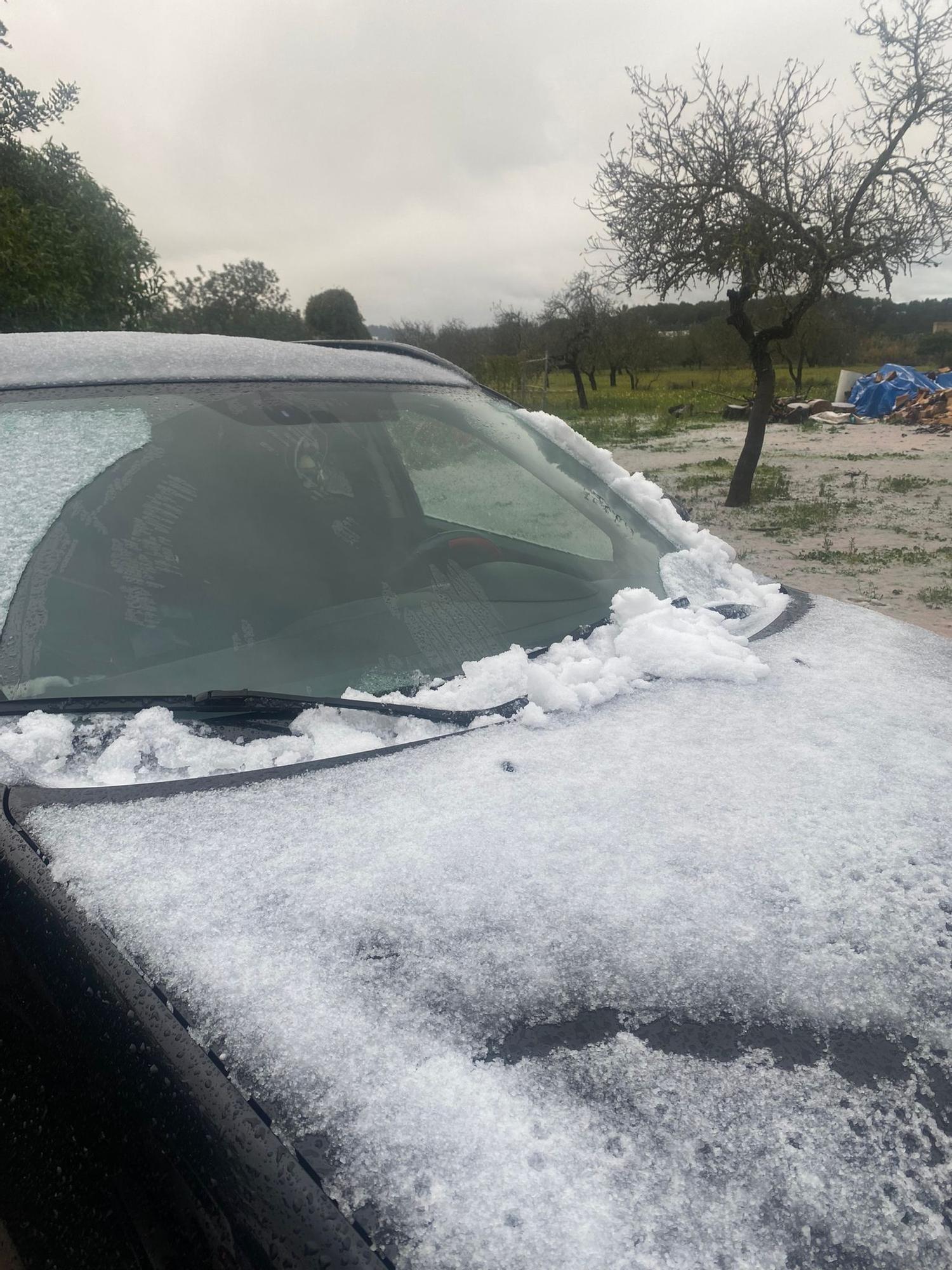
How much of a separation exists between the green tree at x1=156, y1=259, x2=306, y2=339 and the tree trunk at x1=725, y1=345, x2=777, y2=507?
20.4 metres

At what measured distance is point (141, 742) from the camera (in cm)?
125

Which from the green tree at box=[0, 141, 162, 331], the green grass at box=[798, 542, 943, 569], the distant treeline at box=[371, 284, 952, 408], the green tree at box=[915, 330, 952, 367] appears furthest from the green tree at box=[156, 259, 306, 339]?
the green tree at box=[915, 330, 952, 367]

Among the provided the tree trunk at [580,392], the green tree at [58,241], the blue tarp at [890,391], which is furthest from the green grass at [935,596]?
the tree trunk at [580,392]

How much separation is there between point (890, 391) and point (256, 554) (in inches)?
990

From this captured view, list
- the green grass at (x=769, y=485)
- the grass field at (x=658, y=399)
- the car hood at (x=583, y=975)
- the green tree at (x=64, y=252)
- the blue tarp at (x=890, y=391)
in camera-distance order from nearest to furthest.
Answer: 1. the car hood at (x=583, y=975)
2. the green tree at (x=64, y=252)
3. the green grass at (x=769, y=485)
4. the grass field at (x=658, y=399)
5. the blue tarp at (x=890, y=391)

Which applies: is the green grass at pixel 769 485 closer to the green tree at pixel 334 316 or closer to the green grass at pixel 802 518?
the green grass at pixel 802 518

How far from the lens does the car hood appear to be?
0.66m

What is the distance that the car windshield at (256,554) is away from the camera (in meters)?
1.48

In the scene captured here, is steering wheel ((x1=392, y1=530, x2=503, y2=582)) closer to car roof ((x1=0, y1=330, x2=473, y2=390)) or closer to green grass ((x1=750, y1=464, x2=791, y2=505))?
car roof ((x1=0, y1=330, x2=473, y2=390))

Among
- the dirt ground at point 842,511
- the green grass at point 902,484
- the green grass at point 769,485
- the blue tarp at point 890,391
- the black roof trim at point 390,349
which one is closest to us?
the black roof trim at point 390,349

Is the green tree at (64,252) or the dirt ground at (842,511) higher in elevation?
the green tree at (64,252)

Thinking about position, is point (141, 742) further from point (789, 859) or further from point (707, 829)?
point (789, 859)

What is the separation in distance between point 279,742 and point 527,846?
0.46 metres

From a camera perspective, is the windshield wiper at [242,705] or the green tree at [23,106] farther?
the green tree at [23,106]
